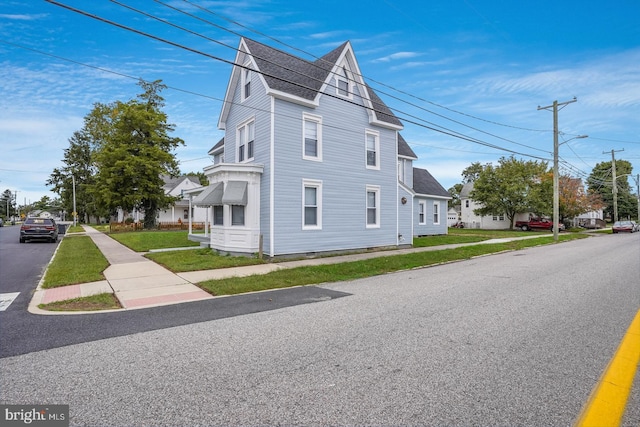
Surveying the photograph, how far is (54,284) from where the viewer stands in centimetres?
856

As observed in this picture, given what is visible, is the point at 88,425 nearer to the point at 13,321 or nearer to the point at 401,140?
the point at 13,321

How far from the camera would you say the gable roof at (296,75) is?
46.4 feet

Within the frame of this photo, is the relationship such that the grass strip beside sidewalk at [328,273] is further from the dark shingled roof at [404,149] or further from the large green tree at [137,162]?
the large green tree at [137,162]

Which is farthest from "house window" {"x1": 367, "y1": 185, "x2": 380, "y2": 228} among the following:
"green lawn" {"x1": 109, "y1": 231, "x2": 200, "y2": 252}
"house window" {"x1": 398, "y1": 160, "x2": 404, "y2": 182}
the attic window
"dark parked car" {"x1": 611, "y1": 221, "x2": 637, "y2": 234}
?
"dark parked car" {"x1": 611, "y1": 221, "x2": 637, "y2": 234}

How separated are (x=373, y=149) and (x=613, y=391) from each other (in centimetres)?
1475

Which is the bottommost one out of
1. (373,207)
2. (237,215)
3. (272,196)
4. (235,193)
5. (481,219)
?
(481,219)

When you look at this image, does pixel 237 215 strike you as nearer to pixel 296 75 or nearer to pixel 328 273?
pixel 328 273

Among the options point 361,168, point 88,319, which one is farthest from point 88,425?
point 361,168

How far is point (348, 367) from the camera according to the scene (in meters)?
3.76

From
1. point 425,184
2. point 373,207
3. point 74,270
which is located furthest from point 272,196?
point 425,184

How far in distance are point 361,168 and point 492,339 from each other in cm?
1244

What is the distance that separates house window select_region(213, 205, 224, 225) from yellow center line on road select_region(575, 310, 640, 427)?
44.1ft

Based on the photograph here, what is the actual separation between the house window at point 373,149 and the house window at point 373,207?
119cm

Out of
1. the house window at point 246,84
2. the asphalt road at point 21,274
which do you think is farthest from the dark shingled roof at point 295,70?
the asphalt road at point 21,274
